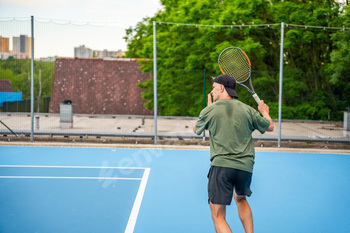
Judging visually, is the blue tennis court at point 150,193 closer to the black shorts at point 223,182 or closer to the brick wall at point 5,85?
the black shorts at point 223,182

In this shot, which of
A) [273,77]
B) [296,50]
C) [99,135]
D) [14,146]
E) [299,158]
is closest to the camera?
[299,158]

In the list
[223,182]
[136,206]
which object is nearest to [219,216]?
[223,182]

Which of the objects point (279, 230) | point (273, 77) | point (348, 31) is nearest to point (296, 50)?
point (273, 77)

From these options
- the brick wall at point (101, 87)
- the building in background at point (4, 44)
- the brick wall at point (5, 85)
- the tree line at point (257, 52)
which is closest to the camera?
the building in background at point (4, 44)

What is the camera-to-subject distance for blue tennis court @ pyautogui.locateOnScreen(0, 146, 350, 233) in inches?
199

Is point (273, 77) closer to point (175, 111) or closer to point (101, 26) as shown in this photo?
point (175, 111)

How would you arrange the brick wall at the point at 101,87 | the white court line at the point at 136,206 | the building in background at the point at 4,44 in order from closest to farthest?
the white court line at the point at 136,206, the building in background at the point at 4,44, the brick wall at the point at 101,87

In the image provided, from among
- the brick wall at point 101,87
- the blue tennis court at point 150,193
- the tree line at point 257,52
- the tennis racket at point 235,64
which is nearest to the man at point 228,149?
the blue tennis court at point 150,193

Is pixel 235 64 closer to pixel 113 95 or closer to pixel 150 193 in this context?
pixel 150 193

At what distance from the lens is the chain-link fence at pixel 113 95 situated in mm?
12328

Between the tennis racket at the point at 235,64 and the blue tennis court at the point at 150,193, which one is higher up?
the tennis racket at the point at 235,64

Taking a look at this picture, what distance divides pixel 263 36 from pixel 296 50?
2.27 meters

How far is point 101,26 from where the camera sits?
454 inches

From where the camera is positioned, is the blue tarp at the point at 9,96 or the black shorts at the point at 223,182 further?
the blue tarp at the point at 9,96
